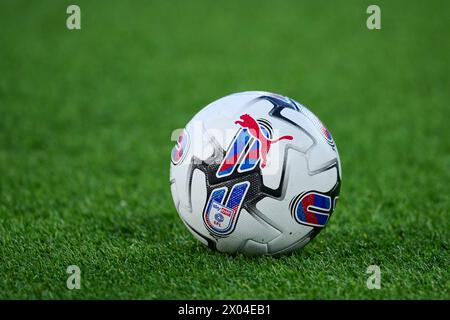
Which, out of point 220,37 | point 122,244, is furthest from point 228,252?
point 220,37

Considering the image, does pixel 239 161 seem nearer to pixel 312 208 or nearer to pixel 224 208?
pixel 224 208

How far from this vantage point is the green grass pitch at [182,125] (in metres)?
4.30

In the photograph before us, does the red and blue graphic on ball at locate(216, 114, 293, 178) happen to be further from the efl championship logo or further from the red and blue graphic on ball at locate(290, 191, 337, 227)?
the red and blue graphic on ball at locate(290, 191, 337, 227)

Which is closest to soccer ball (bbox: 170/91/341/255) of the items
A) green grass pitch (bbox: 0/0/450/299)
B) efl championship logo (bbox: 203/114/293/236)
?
efl championship logo (bbox: 203/114/293/236)

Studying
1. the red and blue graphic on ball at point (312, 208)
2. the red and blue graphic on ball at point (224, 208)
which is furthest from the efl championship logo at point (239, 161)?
the red and blue graphic on ball at point (312, 208)

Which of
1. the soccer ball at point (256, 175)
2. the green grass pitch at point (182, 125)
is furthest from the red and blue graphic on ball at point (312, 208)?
the green grass pitch at point (182, 125)

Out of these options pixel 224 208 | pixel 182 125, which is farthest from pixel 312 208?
pixel 182 125

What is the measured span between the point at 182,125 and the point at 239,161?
5.21 m

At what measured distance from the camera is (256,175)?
13.9ft

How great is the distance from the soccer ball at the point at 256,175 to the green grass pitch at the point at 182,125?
234 mm

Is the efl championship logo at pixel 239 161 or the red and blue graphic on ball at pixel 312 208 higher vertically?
the efl championship logo at pixel 239 161

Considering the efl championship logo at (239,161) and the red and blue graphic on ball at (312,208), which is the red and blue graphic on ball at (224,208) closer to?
the efl championship logo at (239,161)

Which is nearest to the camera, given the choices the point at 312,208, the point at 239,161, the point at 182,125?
the point at 239,161
